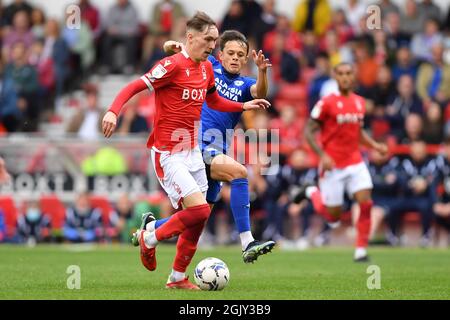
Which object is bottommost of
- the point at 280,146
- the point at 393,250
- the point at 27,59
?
the point at 393,250

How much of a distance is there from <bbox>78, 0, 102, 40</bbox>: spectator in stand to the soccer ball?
15.5m

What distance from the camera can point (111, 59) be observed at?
24969 millimetres

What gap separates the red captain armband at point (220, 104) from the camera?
432 inches

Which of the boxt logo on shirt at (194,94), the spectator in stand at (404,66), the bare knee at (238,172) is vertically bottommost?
the bare knee at (238,172)

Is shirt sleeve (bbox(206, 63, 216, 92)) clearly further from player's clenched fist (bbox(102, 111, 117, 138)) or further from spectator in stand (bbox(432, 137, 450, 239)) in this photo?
spectator in stand (bbox(432, 137, 450, 239))

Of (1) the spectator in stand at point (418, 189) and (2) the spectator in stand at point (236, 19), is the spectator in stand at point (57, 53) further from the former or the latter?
(1) the spectator in stand at point (418, 189)

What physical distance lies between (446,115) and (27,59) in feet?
32.1

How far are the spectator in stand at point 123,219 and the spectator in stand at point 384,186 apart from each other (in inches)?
191

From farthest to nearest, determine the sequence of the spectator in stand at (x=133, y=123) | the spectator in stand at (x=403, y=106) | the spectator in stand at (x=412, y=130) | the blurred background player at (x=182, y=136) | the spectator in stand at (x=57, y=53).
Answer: the spectator in stand at (x=57, y=53) → the spectator in stand at (x=133, y=123) → the spectator in stand at (x=403, y=106) → the spectator in stand at (x=412, y=130) → the blurred background player at (x=182, y=136)

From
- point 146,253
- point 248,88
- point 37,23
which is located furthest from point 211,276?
point 37,23

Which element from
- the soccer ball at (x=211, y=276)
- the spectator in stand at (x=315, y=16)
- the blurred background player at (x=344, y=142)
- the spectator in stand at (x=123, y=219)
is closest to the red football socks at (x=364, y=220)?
the blurred background player at (x=344, y=142)

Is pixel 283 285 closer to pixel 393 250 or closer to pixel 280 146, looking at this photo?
pixel 393 250
